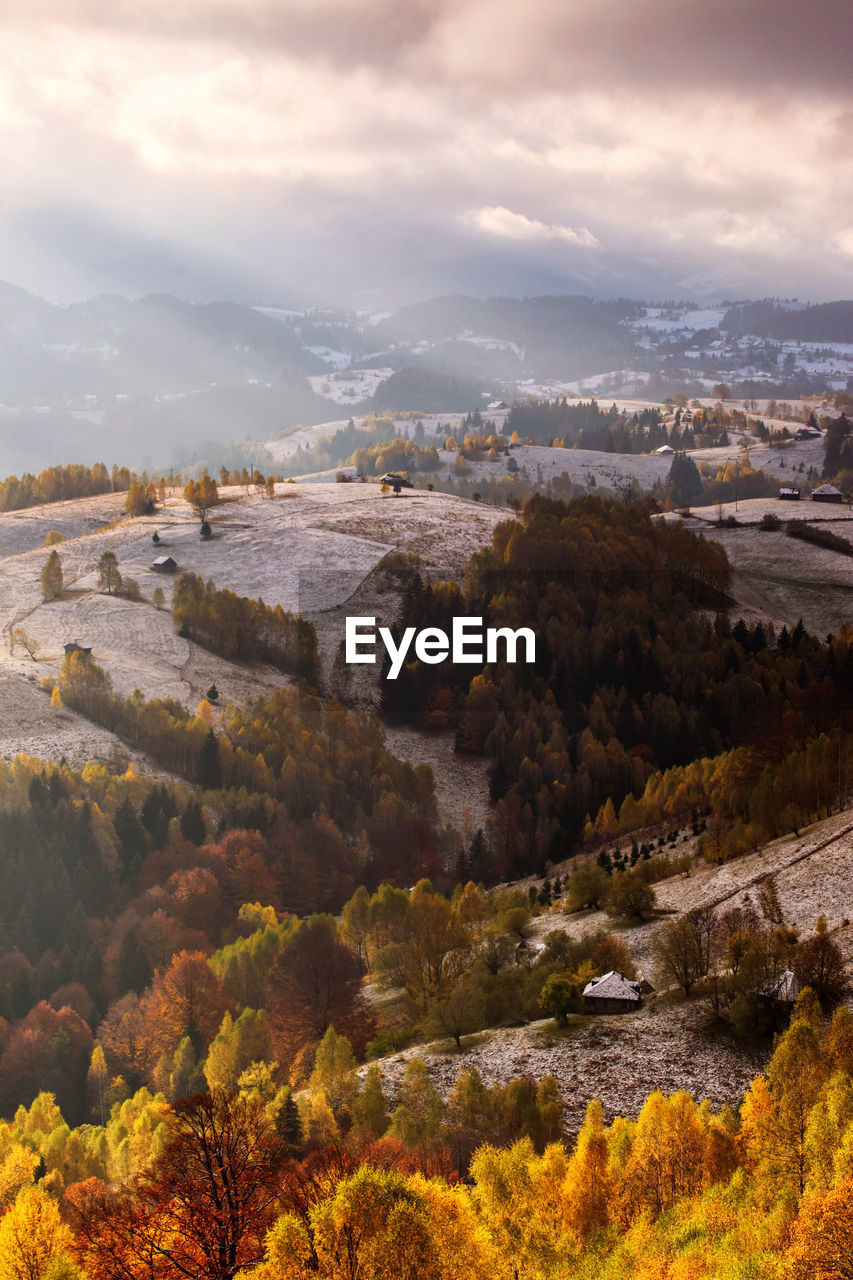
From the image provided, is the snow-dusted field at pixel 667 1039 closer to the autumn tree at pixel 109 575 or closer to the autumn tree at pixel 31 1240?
the autumn tree at pixel 31 1240

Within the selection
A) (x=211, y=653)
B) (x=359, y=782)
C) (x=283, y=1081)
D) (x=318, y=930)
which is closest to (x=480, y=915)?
(x=318, y=930)

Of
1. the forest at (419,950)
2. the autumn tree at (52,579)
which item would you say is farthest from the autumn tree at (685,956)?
the autumn tree at (52,579)

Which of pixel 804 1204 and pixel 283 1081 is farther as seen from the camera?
pixel 283 1081

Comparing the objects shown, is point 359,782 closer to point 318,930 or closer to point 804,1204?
point 318,930

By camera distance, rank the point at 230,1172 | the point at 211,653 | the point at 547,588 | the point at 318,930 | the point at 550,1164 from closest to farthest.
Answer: the point at 230,1172 < the point at 550,1164 < the point at 318,930 < the point at 211,653 < the point at 547,588

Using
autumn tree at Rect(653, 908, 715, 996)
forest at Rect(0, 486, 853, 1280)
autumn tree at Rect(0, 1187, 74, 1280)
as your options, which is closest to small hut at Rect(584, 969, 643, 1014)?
forest at Rect(0, 486, 853, 1280)

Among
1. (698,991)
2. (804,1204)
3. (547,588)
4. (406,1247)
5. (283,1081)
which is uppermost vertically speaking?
(547,588)

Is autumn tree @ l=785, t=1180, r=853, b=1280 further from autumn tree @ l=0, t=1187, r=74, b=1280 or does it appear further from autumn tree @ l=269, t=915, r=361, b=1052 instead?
autumn tree @ l=269, t=915, r=361, b=1052

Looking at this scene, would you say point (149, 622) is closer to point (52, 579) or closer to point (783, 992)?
point (52, 579)
